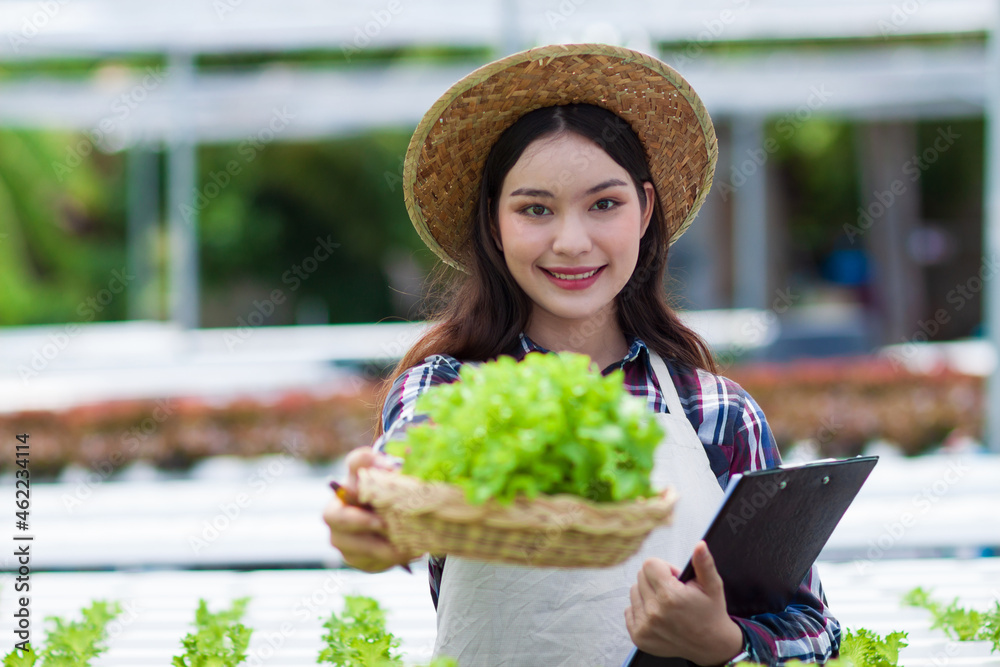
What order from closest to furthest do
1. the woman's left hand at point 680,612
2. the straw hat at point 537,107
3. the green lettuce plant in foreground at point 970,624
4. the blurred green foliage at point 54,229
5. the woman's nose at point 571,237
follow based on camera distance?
the woman's left hand at point 680,612 < the woman's nose at point 571,237 < the straw hat at point 537,107 < the green lettuce plant in foreground at point 970,624 < the blurred green foliage at point 54,229

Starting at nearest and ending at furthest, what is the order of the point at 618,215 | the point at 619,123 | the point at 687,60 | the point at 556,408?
the point at 556,408 → the point at 618,215 → the point at 619,123 → the point at 687,60

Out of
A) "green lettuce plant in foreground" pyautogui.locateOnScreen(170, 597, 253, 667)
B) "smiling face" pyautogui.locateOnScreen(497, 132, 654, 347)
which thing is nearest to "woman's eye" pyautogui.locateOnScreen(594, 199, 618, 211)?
"smiling face" pyautogui.locateOnScreen(497, 132, 654, 347)

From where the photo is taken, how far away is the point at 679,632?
1386 millimetres

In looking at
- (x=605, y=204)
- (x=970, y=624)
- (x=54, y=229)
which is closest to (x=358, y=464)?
(x=605, y=204)

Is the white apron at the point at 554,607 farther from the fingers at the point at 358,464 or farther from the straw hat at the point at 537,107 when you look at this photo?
the straw hat at the point at 537,107

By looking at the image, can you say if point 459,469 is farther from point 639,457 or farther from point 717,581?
point 717,581

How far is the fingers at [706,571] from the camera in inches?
52.9

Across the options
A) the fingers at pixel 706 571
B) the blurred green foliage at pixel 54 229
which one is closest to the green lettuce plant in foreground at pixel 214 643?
the fingers at pixel 706 571

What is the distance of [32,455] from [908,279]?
1192 cm

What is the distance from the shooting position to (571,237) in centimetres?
165

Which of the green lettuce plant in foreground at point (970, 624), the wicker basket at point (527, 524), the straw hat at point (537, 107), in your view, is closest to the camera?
the wicker basket at point (527, 524)

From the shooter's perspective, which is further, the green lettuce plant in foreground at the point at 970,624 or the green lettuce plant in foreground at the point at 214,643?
the green lettuce plant in foreground at the point at 970,624

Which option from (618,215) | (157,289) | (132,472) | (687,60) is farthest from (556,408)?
(157,289)

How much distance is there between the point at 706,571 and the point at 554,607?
32 centimetres
